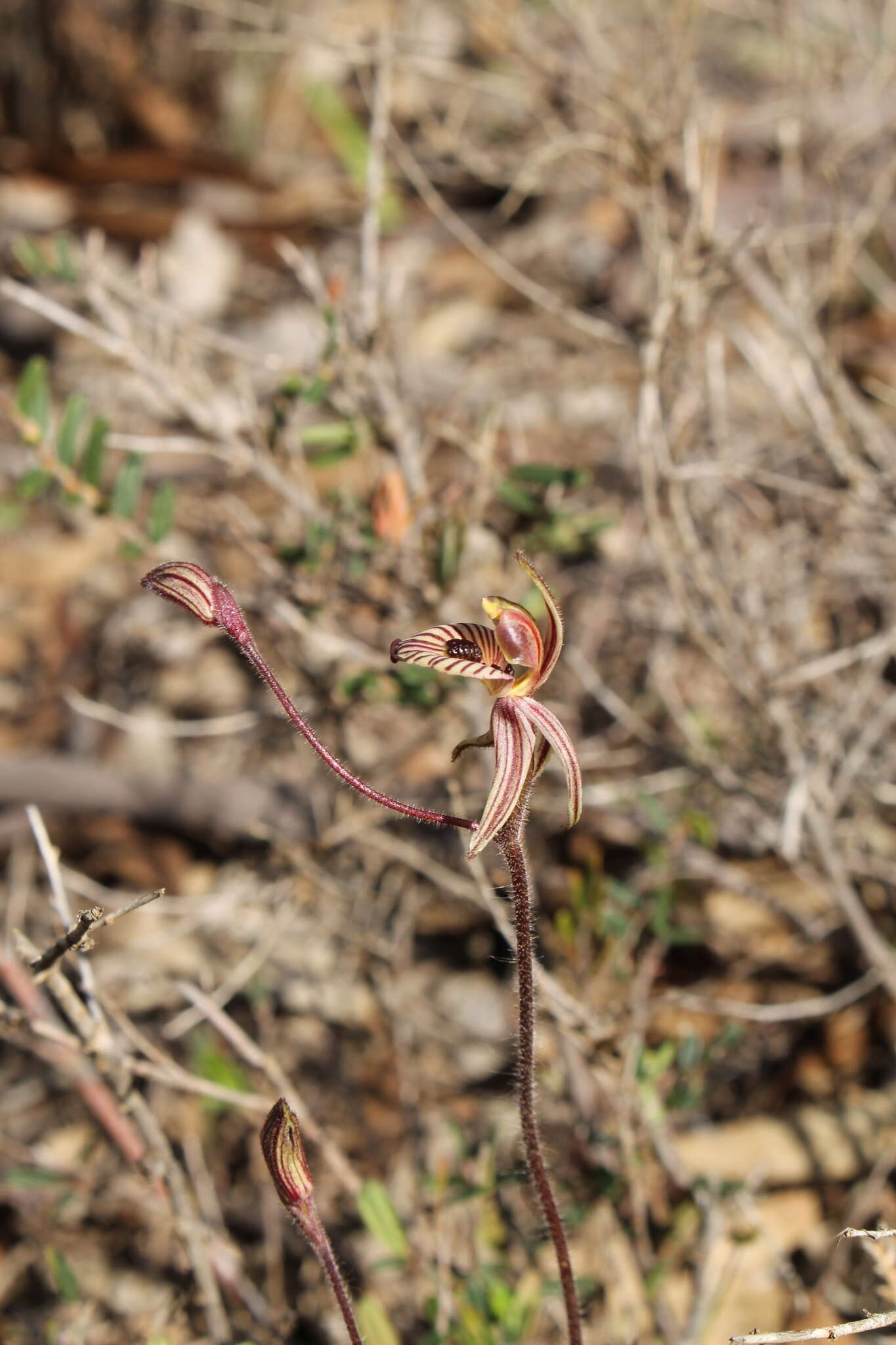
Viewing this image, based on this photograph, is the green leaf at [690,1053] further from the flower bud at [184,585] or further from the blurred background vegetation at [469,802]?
the flower bud at [184,585]

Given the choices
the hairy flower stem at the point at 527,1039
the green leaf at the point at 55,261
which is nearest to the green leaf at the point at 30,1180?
the hairy flower stem at the point at 527,1039

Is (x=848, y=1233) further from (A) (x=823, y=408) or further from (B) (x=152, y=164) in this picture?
(B) (x=152, y=164)

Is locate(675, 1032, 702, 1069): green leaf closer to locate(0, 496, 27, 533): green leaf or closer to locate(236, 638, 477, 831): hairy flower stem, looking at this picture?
locate(236, 638, 477, 831): hairy flower stem

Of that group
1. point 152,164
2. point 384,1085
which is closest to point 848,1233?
point 384,1085

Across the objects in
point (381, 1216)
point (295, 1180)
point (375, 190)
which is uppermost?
point (375, 190)

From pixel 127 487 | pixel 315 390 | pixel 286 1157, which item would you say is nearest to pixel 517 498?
pixel 315 390

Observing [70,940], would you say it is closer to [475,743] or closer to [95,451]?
[475,743]

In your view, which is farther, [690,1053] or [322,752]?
[690,1053]
